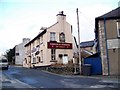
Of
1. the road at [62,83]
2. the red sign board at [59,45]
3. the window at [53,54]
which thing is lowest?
the road at [62,83]

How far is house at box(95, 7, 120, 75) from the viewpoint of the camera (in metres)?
25.8

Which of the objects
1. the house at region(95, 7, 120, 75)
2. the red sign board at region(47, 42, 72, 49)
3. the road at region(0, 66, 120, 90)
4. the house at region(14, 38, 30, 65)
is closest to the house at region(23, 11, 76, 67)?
the red sign board at region(47, 42, 72, 49)

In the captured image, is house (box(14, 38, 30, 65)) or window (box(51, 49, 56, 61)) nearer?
window (box(51, 49, 56, 61))

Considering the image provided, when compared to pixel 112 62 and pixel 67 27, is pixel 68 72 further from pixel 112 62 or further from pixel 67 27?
pixel 67 27

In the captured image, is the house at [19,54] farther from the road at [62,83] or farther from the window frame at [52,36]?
the road at [62,83]

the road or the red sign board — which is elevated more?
the red sign board

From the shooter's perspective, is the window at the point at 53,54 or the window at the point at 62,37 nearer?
the window at the point at 53,54

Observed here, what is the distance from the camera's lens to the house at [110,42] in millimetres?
25828

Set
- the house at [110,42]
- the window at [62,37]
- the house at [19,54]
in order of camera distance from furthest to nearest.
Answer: the house at [19,54]
the window at [62,37]
the house at [110,42]

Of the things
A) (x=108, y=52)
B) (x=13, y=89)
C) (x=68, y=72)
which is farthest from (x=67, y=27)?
(x=13, y=89)

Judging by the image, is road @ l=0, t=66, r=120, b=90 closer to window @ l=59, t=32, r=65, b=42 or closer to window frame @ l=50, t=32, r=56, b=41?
window frame @ l=50, t=32, r=56, b=41

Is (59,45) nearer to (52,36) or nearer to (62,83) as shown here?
(52,36)

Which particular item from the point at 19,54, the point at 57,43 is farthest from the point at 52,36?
the point at 19,54

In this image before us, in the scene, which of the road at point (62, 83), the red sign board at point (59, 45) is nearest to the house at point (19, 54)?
the red sign board at point (59, 45)
